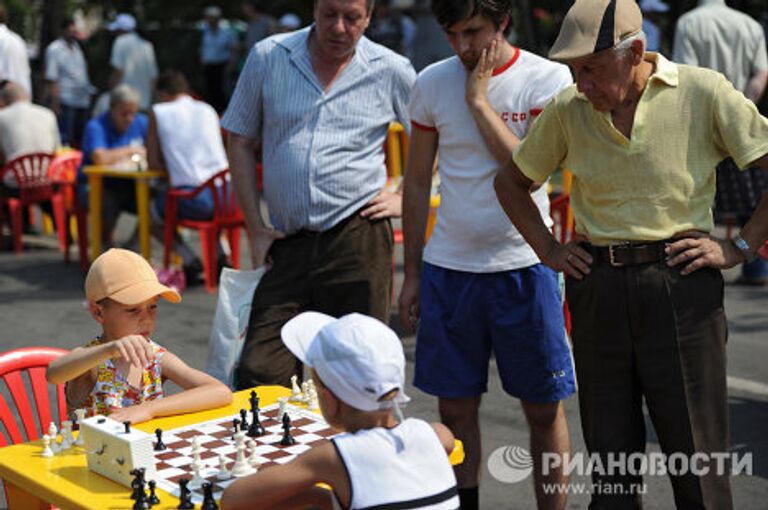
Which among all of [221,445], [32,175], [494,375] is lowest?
[494,375]

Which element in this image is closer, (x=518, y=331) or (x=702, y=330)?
(x=702, y=330)

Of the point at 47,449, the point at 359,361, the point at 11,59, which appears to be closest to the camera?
the point at 359,361

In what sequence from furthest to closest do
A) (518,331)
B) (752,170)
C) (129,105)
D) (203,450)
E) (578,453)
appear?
1. (129,105)
2. (752,170)
3. (578,453)
4. (518,331)
5. (203,450)

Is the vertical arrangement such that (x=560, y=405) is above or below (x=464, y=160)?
below

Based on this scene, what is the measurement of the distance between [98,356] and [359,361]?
1119 mm

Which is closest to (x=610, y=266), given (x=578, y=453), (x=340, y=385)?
(x=340, y=385)

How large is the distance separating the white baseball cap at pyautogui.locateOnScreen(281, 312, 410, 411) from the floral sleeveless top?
1101mm

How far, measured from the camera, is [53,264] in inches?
443

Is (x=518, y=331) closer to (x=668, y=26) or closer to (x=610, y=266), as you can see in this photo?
(x=610, y=266)

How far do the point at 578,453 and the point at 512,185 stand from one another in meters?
2.05

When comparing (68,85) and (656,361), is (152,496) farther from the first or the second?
(68,85)

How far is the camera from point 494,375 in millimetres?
7324

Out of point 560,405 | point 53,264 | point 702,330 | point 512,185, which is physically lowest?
point 53,264

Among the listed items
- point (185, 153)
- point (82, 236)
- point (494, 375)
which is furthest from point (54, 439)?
point (82, 236)
